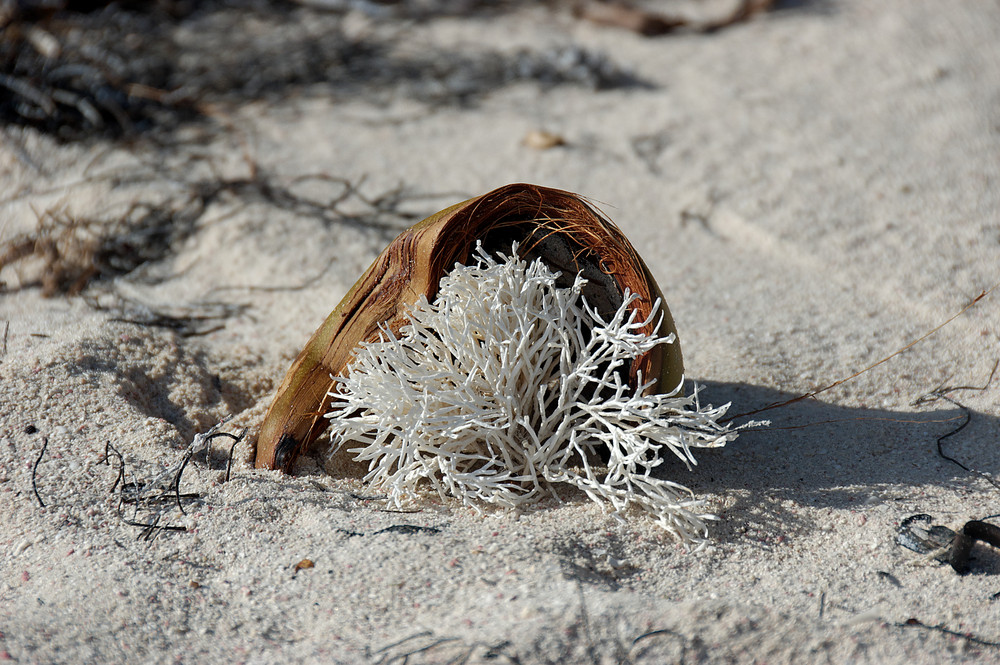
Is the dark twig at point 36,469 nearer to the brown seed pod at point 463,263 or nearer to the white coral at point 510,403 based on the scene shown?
the brown seed pod at point 463,263

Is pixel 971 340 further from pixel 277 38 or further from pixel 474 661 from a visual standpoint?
pixel 277 38

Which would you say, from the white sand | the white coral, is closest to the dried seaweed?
the white sand

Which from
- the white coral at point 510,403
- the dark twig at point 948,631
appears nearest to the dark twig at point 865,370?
the white coral at point 510,403

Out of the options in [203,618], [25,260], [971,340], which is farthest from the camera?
[25,260]

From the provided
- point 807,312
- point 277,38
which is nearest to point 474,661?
point 807,312

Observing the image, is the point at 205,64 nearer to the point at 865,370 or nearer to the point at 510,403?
the point at 510,403
